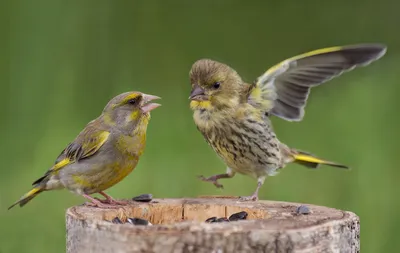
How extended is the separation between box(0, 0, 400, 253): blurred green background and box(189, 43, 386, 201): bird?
89 centimetres

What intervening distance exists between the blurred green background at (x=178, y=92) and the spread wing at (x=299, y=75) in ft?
3.04

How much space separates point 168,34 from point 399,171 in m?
2.70

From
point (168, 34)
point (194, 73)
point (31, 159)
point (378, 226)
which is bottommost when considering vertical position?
point (378, 226)

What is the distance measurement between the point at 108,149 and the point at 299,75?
4.67 feet

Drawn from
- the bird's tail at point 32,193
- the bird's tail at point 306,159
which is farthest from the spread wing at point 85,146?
the bird's tail at point 306,159

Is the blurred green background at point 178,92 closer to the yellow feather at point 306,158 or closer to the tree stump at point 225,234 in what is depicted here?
the yellow feather at point 306,158

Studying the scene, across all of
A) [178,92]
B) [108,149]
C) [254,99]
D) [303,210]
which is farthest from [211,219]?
[178,92]

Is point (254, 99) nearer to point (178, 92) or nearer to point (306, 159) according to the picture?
point (306, 159)

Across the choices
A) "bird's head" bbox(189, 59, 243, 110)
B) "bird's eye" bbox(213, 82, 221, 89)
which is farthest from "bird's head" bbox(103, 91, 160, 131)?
"bird's eye" bbox(213, 82, 221, 89)

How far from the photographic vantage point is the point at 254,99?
17.3 ft

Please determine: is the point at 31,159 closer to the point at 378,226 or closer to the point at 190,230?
the point at 378,226

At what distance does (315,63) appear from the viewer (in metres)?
5.12

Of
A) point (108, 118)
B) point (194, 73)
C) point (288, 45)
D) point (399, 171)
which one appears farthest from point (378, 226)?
point (288, 45)

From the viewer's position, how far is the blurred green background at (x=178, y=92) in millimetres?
6059
